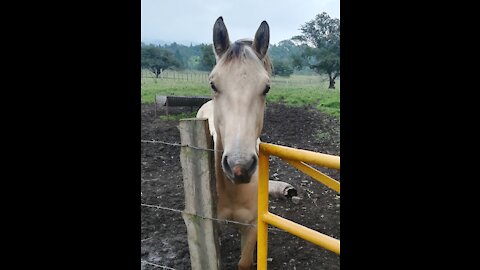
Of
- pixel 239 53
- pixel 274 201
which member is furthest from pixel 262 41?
pixel 274 201

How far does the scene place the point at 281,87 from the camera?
5.49ft

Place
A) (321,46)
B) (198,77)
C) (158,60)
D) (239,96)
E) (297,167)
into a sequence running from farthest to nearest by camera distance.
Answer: (198,77)
(158,60)
(321,46)
(239,96)
(297,167)

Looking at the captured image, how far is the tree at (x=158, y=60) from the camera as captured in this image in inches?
57.5

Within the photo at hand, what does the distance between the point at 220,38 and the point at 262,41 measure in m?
0.16

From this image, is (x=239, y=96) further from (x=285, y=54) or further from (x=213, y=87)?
(x=285, y=54)

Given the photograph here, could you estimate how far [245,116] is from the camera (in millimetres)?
1341

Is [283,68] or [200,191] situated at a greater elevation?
[283,68]

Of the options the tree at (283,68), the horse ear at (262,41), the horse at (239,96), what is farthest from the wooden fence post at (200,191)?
the tree at (283,68)

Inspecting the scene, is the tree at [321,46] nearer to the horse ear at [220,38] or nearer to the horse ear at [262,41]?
the horse ear at [262,41]
